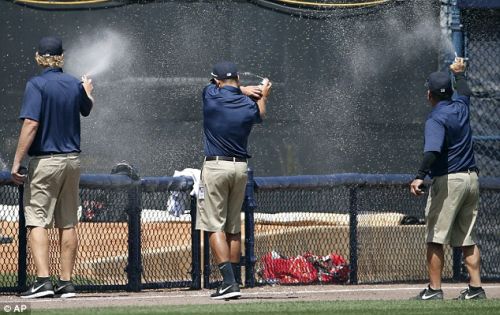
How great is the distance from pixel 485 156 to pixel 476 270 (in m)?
2.77

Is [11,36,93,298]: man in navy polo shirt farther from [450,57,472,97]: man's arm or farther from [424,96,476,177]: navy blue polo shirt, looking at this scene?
[450,57,472,97]: man's arm

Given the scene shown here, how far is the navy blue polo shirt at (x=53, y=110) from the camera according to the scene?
9.16 metres

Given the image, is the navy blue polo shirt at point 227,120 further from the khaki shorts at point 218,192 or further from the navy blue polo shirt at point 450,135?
the navy blue polo shirt at point 450,135

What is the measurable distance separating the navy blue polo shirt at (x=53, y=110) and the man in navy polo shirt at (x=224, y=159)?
3.07ft

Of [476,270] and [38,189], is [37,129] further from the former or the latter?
[476,270]

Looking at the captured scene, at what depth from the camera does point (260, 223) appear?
11.2m

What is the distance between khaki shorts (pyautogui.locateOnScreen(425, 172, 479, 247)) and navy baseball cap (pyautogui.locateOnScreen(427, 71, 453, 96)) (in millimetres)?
586

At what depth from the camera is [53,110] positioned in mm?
9211

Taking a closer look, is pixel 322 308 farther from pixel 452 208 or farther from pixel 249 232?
pixel 249 232

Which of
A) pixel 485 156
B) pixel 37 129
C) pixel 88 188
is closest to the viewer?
pixel 37 129

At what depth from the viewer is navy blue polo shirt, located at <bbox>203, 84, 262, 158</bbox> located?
370 inches

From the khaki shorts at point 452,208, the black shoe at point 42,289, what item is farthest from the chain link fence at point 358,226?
the black shoe at point 42,289

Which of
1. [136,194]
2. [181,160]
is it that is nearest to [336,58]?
[181,160]

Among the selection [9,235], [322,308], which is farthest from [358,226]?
[9,235]
